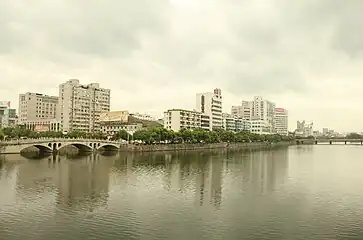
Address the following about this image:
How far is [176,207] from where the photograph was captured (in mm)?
23094

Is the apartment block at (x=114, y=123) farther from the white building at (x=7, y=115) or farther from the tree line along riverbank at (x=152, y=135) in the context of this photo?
the white building at (x=7, y=115)

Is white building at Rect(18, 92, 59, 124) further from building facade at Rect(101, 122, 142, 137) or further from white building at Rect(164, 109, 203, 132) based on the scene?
white building at Rect(164, 109, 203, 132)

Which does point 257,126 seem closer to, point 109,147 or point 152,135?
point 152,135

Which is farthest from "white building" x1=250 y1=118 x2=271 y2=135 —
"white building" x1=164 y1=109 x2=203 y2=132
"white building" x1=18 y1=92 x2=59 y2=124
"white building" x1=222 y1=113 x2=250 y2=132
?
"white building" x1=18 y1=92 x2=59 y2=124

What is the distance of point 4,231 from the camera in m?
17.5

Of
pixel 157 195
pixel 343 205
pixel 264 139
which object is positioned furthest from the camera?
pixel 264 139

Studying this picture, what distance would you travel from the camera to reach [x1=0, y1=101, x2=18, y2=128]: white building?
15475 centimetres

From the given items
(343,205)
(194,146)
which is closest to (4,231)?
(343,205)

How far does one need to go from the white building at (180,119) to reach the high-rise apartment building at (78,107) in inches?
1162

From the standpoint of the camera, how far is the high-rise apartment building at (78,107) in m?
128

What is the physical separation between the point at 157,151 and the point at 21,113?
8638 cm

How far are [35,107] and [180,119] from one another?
63.3 metres

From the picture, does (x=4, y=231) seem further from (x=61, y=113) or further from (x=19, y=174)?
(x=61, y=113)

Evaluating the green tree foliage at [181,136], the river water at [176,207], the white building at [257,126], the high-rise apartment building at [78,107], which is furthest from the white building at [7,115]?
the river water at [176,207]
